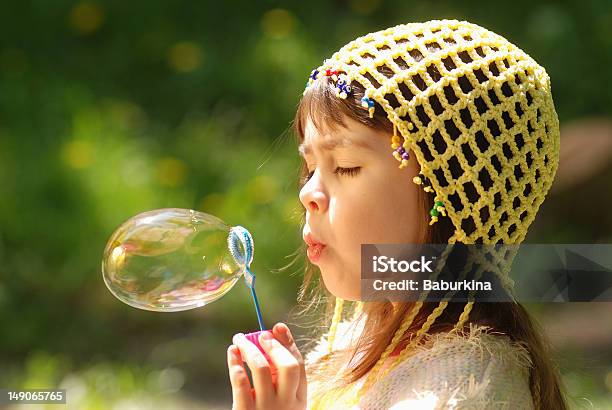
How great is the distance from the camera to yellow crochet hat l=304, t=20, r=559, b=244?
1462 millimetres

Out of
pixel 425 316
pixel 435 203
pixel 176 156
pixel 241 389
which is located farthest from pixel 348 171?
pixel 176 156

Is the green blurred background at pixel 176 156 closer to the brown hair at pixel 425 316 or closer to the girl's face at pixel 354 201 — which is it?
the brown hair at pixel 425 316

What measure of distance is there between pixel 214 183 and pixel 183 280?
7.94 ft

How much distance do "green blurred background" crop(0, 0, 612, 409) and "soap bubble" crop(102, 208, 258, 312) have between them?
1424 millimetres

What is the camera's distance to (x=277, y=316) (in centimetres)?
368

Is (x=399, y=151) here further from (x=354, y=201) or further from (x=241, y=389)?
(x=241, y=389)

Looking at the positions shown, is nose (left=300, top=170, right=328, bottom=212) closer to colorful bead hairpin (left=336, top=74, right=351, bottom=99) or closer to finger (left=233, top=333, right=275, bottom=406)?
colorful bead hairpin (left=336, top=74, right=351, bottom=99)

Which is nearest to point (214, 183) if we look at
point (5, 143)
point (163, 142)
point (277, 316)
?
point (163, 142)

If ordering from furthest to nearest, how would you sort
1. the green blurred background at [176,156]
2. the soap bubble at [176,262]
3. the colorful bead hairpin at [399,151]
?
the green blurred background at [176,156]
the soap bubble at [176,262]
the colorful bead hairpin at [399,151]

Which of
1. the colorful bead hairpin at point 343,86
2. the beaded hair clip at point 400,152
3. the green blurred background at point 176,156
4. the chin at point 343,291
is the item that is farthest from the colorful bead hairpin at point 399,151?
the green blurred background at point 176,156

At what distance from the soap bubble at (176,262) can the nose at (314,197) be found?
158mm

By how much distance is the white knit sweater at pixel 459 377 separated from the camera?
1359 mm

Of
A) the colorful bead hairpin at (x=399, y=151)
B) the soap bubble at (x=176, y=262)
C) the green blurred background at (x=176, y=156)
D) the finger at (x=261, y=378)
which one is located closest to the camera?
the finger at (x=261, y=378)

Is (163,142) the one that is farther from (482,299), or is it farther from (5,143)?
(482,299)
